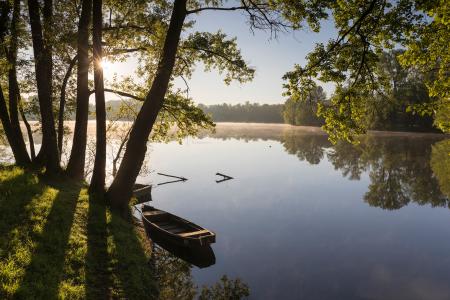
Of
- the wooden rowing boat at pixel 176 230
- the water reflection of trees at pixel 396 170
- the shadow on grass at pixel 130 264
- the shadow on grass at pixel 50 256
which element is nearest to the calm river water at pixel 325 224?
the water reflection of trees at pixel 396 170

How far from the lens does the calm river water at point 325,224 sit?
46.4 ft

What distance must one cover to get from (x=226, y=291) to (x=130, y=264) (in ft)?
14.5

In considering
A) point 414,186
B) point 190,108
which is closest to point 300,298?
point 190,108

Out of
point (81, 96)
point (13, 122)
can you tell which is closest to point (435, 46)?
point (81, 96)

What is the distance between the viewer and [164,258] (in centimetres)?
1505

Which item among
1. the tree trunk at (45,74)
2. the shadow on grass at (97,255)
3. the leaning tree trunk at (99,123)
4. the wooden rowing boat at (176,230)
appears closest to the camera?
the shadow on grass at (97,255)

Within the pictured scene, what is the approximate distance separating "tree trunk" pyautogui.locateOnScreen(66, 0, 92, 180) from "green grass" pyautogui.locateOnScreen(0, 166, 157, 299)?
278 centimetres

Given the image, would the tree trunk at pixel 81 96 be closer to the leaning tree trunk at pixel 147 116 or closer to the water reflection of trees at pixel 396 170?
the leaning tree trunk at pixel 147 116

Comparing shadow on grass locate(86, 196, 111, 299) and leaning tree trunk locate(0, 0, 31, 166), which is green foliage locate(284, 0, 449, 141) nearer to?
shadow on grass locate(86, 196, 111, 299)

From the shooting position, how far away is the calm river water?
14.1 metres

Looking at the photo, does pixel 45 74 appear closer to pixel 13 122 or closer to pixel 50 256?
pixel 13 122

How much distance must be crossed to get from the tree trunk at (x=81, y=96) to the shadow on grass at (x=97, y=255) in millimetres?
3500

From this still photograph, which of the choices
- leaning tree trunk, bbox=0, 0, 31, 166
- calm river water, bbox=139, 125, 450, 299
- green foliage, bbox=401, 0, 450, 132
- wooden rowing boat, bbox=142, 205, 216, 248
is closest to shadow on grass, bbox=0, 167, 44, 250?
leaning tree trunk, bbox=0, 0, 31, 166

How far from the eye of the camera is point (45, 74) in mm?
14930
